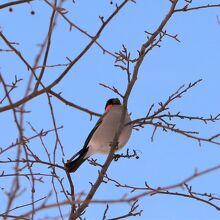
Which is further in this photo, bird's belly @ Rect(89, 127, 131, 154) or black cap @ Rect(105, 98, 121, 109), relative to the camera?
black cap @ Rect(105, 98, 121, 109)

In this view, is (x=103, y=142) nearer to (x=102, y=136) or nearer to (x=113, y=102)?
(x=102, y=136)

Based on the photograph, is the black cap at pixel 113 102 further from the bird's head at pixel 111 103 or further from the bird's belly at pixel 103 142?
the bird's belly at pixel 103 142

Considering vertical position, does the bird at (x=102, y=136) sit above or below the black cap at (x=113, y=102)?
below

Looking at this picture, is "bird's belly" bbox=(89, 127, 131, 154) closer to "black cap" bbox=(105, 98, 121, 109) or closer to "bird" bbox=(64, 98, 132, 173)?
"bird" bbox=(64, 98, 132, 173)

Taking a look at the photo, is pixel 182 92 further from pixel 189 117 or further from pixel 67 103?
pixel 67 103

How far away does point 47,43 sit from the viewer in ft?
7.61

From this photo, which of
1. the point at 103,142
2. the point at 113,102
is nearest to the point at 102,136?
the point at 103,142

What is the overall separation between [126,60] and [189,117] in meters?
0.62

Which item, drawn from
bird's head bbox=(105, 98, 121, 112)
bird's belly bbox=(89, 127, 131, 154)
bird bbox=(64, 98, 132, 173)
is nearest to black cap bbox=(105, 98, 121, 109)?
bird's head bbox=(105, 98, 121, 112)

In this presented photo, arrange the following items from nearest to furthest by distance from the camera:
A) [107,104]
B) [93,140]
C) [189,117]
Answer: [189,117], [93,140], [107,104]

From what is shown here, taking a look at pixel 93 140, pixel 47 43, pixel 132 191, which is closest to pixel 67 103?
pixel 47 43

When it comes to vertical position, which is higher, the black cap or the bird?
the black cap

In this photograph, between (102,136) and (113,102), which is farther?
(113,102)

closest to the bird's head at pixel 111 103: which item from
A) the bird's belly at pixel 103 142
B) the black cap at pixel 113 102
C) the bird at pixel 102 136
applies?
the black cap at pixel 113 102
